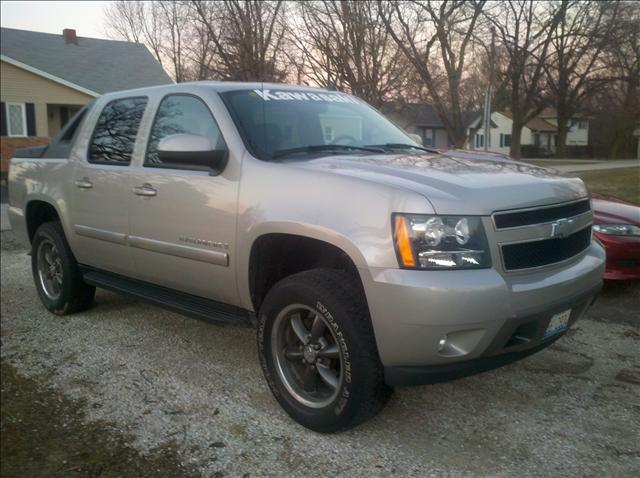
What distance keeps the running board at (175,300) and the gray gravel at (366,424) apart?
0.42m

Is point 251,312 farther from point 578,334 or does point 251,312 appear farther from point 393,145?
point 578,334

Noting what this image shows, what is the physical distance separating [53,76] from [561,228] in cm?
2433

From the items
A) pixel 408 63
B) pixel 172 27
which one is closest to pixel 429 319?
pixel 408 63

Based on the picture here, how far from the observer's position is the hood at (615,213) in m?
5.61

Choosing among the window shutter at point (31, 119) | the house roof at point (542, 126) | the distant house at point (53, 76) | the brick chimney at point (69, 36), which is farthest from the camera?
the house roof at point (542, 126)

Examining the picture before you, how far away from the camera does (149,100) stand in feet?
14.6

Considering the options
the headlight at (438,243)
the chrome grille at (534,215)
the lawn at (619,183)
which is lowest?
the lawn at (619,183)

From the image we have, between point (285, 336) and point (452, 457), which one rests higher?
point (285, 336)

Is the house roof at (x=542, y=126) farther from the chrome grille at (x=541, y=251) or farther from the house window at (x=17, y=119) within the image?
the chrome grille at (x=541, y=251)

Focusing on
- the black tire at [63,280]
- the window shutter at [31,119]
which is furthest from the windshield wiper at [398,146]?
the window shutter at [31,119]

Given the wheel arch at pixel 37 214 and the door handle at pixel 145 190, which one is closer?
the door handle at pixel 145 190

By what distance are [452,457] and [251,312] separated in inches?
55.6

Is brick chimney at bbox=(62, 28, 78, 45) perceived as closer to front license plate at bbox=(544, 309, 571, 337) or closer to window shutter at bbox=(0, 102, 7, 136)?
window shutter at bbox=(0, 102, 7, 136)

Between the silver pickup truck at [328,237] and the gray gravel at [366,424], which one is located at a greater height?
the silver pickup truck at [328,237]
